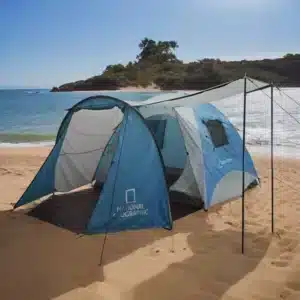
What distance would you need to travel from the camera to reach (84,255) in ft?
13.0

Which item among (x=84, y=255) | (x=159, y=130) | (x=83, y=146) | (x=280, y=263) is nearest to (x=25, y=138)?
(x=83, y=146)

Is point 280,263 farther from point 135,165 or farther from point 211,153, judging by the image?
point 211,153

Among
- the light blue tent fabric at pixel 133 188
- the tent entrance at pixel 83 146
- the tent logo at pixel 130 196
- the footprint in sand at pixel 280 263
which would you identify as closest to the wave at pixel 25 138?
the tent entrance at pixel 83 146

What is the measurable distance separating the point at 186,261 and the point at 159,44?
91485 millimetres

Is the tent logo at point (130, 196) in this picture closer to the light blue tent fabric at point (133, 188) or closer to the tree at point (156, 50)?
the light blue tent fabric at point (133, 188)

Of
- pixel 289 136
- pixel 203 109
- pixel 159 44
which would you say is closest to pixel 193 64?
pixel 159 44

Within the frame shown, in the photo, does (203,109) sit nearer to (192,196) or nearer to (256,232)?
(192,196)

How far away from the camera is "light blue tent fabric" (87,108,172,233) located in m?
4.39

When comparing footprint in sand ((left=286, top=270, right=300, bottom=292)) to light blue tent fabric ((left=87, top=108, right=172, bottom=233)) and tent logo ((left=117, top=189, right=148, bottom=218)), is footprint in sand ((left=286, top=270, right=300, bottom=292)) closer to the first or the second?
light blue tent fabric ((left=87, top=108, right=172, bottom=233))

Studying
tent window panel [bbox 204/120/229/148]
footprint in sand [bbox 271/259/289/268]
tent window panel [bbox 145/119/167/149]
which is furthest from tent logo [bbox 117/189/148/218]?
tent window panel [bbox 145/119/167/149]

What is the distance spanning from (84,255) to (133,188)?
1.02 m

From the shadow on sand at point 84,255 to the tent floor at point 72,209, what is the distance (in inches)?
0.6

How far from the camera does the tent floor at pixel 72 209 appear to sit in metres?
5.00

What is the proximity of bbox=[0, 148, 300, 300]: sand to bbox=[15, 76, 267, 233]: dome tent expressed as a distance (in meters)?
0.31
